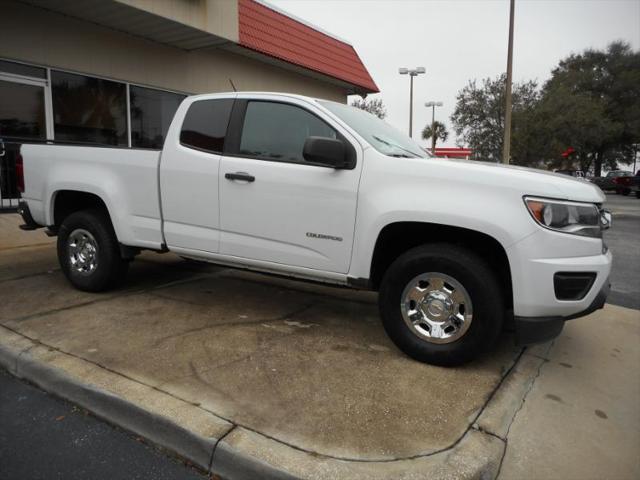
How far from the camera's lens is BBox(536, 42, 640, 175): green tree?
124 feet

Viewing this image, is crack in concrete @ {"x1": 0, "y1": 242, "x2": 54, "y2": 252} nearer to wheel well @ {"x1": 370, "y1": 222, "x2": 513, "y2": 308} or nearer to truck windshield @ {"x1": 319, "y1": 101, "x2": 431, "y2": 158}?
truck windshield @ {"x1": 319, "y1": 101, "x2": 431, "y2": 158}

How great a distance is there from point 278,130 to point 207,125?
2.38 feet

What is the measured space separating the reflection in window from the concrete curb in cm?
657

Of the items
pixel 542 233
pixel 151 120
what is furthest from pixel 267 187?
pixel 151 120

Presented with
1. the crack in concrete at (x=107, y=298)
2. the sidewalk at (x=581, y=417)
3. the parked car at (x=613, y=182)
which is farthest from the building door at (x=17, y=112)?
the parked car at (x=613, y=182)

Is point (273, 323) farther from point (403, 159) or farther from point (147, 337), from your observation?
point (403, 159)

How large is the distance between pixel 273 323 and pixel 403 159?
176cm

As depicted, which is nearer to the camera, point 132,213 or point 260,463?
point 260,463

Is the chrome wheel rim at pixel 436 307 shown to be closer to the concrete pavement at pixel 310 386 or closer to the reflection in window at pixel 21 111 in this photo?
the concrete pavement at pixel 310 386

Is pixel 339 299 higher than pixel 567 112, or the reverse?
pixel 567 112

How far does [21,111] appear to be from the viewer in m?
8.40

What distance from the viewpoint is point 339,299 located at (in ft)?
16.2

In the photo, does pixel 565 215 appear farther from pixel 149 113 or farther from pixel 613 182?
pixel 613 182

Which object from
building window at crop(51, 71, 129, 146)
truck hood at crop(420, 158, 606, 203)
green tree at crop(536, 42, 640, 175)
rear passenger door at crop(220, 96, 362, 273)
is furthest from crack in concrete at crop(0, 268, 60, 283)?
green tree at crop(536, 42, 640, 175)
